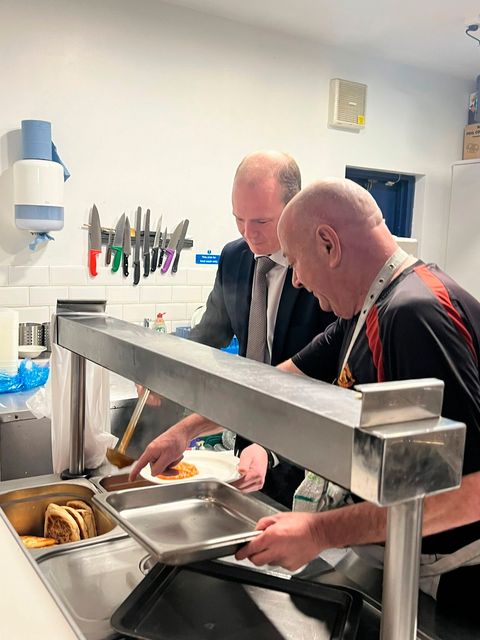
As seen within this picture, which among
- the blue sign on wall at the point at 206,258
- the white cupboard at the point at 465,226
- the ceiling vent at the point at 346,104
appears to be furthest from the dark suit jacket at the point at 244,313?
the white cupboard at the point at 465,226

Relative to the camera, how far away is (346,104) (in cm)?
430

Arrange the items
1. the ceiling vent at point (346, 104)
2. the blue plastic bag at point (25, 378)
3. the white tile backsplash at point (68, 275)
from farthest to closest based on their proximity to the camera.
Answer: the ceiling vent at point (346, 104), the white tile backsplash at point (68, 275), the blue plastic bag at point (25, 378)

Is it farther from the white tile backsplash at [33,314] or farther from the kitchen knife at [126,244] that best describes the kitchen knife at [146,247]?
the white tile backsplash at [33,314]

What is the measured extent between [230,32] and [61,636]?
369cm

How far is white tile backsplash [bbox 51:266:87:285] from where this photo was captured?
336 cm

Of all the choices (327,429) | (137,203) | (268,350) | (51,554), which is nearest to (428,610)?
(327,429)

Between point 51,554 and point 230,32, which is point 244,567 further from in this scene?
point 230,32

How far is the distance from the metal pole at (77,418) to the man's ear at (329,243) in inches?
23.3

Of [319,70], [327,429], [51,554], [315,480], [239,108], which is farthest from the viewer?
[319,70]

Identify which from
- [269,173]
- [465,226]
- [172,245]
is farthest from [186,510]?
[465,226]

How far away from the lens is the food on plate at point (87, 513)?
1291 millimetres

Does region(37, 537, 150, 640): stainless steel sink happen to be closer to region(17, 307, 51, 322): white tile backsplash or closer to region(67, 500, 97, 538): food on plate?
region(67, 500, 97, 538): food on plate

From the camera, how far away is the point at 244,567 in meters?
1.00

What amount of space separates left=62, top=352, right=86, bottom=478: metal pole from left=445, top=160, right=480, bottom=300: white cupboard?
12.7 ft
